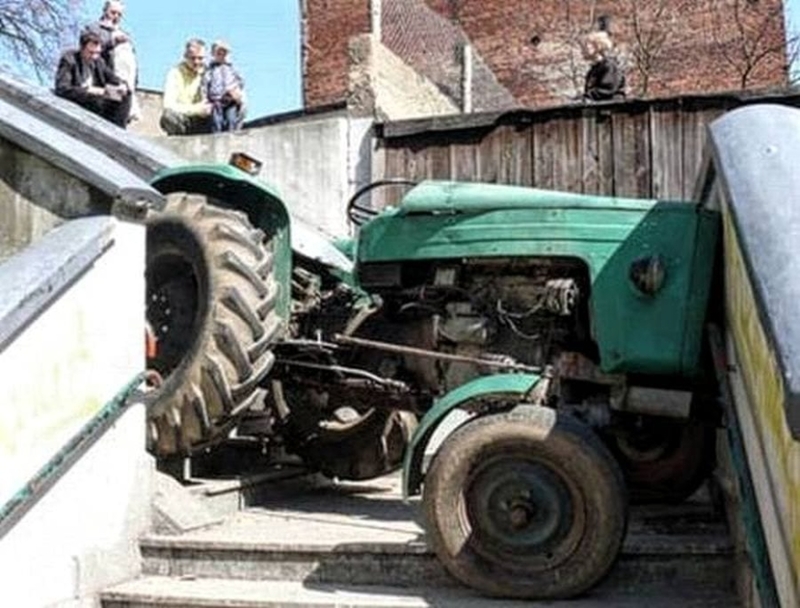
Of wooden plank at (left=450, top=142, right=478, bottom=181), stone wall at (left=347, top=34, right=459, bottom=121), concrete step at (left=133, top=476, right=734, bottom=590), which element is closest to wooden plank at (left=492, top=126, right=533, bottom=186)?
wooden plank at (left=450, top=142, right=478, bottom=181)

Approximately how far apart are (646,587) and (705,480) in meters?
0.99

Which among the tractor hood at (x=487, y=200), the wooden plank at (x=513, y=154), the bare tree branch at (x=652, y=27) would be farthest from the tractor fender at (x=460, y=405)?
the bare tree branch at (x=652, y=27)

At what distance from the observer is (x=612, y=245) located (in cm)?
496

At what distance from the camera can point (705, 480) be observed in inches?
214

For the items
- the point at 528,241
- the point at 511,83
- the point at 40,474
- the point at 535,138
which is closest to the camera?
the point at 40,474

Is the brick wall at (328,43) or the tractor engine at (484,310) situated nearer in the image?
the tractor engine at (484,310)

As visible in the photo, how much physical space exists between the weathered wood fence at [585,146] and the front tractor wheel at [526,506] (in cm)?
763

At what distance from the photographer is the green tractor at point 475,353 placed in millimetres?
4527

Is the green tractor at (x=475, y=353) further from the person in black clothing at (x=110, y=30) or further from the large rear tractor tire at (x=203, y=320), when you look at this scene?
the person in black clothing at (x=110, y=30)

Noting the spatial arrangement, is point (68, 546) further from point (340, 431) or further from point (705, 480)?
point (705, 480)

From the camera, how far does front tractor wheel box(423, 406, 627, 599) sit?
14.5ft

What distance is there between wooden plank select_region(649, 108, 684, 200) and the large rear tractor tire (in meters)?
6.92

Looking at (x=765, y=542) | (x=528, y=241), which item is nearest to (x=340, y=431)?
(x=528, y=241)

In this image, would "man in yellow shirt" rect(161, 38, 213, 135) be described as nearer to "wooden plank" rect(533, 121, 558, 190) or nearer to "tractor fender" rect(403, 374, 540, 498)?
"wooden plank" rect(533, 121, 558, 190)
